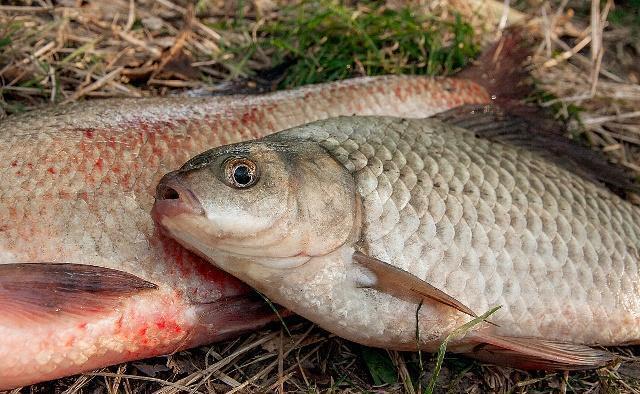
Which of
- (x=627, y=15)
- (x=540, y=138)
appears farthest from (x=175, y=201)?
(x=627, y=15)

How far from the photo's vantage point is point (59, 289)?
7.20 feet

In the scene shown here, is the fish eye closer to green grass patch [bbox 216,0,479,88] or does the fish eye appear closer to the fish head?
the fish head

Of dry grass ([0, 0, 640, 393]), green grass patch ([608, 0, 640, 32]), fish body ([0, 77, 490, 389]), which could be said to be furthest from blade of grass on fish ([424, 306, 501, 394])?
green grass patch ([608, 0, 640, 32])

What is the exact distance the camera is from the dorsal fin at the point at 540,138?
3.04m

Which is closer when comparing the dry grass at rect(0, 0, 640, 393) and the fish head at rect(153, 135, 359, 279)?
the fish head at rect(153, 135, 359, 279)

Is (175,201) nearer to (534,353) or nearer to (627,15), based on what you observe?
(534,353)

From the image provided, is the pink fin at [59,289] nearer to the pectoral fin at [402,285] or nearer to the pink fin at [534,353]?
the pectoral fin at [402,285]

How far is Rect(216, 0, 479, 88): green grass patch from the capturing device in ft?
12.6

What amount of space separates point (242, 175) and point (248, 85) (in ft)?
4.55

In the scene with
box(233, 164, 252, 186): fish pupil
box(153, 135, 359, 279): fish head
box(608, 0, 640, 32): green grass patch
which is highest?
box(233, 164, 252, 186): fish pupil

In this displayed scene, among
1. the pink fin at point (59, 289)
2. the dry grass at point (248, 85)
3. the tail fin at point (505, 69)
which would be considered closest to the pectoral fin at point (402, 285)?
the dry grass at point (248, 85)

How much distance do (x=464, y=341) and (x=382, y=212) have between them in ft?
1.83

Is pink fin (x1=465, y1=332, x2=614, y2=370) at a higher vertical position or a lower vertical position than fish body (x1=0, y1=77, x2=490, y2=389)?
lower

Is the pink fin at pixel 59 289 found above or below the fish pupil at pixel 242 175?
below
